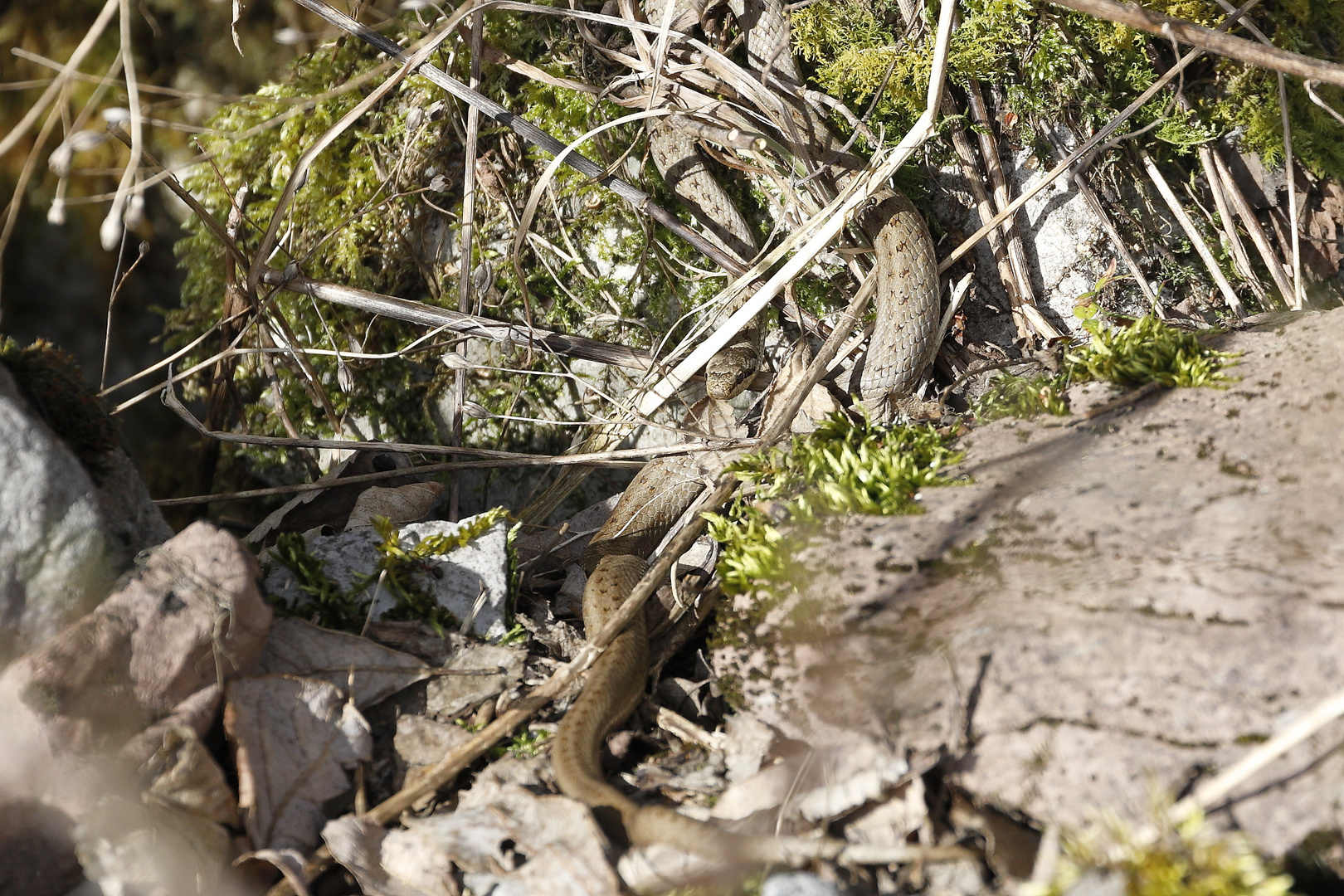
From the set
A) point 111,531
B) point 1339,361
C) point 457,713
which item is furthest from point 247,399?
point 1339,361

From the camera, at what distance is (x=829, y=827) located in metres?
2.03

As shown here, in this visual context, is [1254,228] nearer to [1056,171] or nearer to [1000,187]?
[1056,171]

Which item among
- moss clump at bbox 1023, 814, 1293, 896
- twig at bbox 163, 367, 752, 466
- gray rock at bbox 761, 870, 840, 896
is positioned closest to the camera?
moss clump at bbox 1023, 814, 1293, 896

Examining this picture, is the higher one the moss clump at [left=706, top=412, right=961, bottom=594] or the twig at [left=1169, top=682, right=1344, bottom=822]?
the moss clump at [left=706, top=412, right=961, bottom=594]

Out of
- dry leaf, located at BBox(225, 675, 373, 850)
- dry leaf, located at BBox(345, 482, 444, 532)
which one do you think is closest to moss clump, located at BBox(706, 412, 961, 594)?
dry leaf, located at BBox(225, 675, 373, 850)

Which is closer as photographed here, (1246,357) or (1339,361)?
(1339,361)

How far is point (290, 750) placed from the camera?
7.75 feet

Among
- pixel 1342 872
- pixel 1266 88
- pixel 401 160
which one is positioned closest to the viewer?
pixel 1342 872

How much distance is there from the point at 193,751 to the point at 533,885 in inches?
37.0

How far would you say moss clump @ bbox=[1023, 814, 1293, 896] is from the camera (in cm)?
156

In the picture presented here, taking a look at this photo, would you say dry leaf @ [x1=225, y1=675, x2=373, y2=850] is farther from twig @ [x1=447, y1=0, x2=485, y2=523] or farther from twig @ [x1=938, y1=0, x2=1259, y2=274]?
twig @ [x1=938, y1=0, x2=1259, y2=274]

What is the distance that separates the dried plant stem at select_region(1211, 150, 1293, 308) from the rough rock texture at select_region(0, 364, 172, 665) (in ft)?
15.0

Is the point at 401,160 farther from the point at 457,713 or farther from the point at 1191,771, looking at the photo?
the point at 1191,771

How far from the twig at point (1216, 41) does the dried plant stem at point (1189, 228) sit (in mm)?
1158
